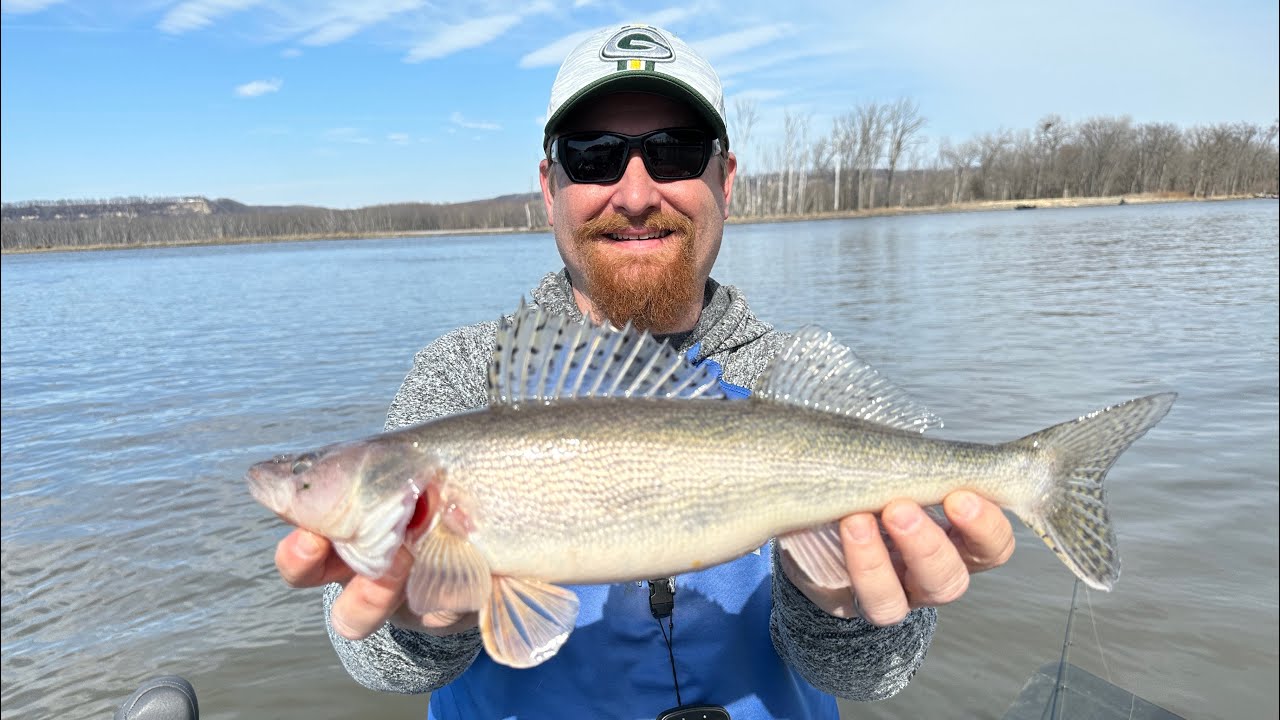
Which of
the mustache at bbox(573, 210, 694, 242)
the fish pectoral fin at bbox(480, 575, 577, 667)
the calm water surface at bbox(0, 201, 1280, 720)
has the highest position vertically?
the mustache at bbox(573, 210, 694, 242)

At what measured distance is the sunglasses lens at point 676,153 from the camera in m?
3.92

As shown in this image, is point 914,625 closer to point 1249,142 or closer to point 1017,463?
point 1017,463

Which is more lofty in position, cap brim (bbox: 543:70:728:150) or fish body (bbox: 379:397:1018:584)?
cap brim (bbox: 543:70:728:150)

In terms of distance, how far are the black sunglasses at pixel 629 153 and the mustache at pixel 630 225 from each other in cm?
20

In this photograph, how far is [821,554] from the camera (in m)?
2.52

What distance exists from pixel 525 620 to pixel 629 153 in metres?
2.58

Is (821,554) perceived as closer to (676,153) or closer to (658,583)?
(658,583)

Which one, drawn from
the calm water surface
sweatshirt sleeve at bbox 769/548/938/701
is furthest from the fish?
the calm water surface

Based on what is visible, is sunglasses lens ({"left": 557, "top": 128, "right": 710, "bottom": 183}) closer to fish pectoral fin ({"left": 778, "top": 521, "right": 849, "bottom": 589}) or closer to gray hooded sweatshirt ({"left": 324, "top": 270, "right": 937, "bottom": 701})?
gray hooded sweatshirt ({"left": 324, "top": 270, "right": 937, "bottom": 701})

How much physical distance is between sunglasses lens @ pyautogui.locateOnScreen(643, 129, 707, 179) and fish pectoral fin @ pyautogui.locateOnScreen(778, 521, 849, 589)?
7.33ft

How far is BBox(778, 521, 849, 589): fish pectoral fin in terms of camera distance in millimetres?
2510

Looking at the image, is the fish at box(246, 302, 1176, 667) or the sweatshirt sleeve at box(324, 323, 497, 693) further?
the sweatshirt sleeve at box(324, 323, 497, 693)

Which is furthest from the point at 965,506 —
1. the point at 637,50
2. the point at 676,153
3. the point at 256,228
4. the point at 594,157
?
the point at 256,228

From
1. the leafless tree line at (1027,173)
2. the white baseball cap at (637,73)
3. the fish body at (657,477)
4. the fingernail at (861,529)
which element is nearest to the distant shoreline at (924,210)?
the leafless tree line at (1027,173)
